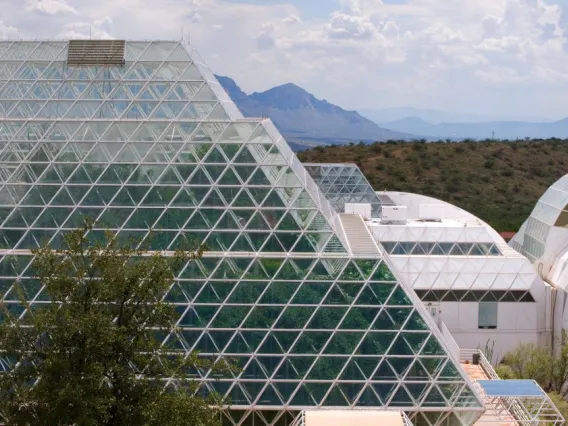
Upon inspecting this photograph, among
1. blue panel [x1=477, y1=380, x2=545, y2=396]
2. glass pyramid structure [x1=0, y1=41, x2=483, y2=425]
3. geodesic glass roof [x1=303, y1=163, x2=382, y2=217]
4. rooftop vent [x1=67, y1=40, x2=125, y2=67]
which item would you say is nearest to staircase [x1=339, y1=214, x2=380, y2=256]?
glass pyramid structure [x1=0, y1=41, x2=483, y2=425]

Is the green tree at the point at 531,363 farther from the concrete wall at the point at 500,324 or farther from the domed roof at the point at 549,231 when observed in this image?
the domed roof at the point at 549,231

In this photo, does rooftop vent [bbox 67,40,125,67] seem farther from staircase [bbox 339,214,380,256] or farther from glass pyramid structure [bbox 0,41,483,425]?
staircase [bbox 339,214,380,256]

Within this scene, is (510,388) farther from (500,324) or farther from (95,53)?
(95,53)

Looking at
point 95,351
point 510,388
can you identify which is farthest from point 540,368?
point 95,351

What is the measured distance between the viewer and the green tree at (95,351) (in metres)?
19.4

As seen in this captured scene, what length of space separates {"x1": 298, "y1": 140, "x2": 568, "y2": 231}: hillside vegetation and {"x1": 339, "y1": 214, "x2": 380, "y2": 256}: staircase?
5243 cm

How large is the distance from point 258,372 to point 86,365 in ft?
27.1

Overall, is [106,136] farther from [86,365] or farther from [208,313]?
[86,365]

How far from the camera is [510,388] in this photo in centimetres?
2764

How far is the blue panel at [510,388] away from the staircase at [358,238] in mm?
6271

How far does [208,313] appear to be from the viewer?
1069 inches

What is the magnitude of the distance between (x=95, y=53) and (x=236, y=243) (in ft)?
31.6

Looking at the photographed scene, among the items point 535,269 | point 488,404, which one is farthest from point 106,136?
point 535,269

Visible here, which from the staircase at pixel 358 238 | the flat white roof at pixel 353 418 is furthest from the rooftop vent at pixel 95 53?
the flat white roof at pixel 353 418
